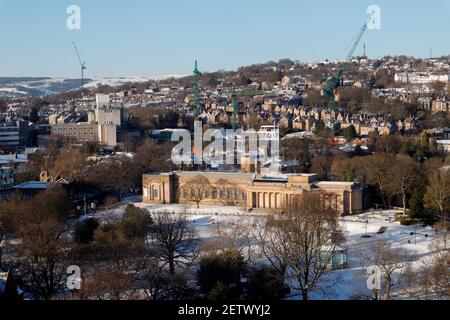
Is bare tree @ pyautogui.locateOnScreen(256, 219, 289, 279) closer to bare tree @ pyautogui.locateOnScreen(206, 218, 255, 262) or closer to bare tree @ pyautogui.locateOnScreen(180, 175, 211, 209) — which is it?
bare tree @ pyautogui.locateOnScreen(206, 218, 255, 262)

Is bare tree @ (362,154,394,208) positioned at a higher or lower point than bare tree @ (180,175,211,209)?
higher

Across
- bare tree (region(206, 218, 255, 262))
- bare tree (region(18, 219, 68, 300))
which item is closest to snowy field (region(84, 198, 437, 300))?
bare tree (region(206, 218, 255, 262))

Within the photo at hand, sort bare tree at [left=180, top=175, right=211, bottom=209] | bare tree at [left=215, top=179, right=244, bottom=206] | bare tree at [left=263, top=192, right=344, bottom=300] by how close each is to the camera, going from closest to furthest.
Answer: bare tree at [left=263, top=192, right=344, bottom=300] < bare tree at [left=180, top=175, right=211, bottom=209] < bare tree at [left=215, top=179, right=244, bottom=206]

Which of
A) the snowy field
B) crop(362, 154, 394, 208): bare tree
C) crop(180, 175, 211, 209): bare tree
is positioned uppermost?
crop(362, 154, 394, 208): bare tree

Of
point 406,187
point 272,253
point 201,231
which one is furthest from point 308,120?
point 272,253

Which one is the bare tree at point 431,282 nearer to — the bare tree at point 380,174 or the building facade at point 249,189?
the building facade at point 249,189

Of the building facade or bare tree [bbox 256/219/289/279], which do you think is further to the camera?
the building facade

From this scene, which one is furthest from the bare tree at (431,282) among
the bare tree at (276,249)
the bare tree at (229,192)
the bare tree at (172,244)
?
the bare tree at (229,192)
